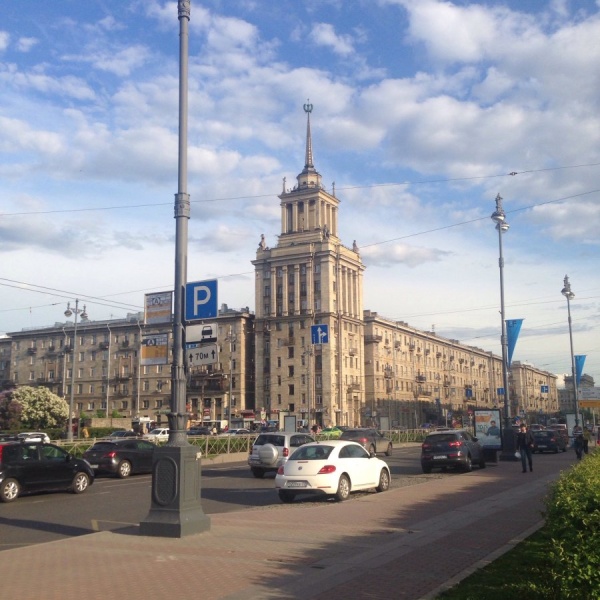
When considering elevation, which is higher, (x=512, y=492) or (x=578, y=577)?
(x=578, y=577)

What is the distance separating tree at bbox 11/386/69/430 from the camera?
66.7 meters

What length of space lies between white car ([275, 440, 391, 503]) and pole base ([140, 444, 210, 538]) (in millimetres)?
5349

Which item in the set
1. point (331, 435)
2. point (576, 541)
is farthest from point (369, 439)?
point (576, 541)

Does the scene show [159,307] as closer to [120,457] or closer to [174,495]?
[174,495]

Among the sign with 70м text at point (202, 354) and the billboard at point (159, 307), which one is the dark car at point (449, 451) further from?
the sign with 70м text at point (202, 354)

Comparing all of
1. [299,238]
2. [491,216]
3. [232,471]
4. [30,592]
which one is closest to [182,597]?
[30,592]

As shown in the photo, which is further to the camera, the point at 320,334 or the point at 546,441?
the point at 320,334

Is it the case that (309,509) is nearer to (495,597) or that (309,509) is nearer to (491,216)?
(495,597)

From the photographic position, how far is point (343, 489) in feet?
55.1

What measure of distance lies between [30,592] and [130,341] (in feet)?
318

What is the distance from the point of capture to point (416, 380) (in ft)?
377

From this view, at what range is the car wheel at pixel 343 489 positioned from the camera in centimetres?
1662

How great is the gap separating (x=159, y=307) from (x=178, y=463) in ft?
23.0

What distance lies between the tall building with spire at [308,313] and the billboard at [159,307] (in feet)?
241
